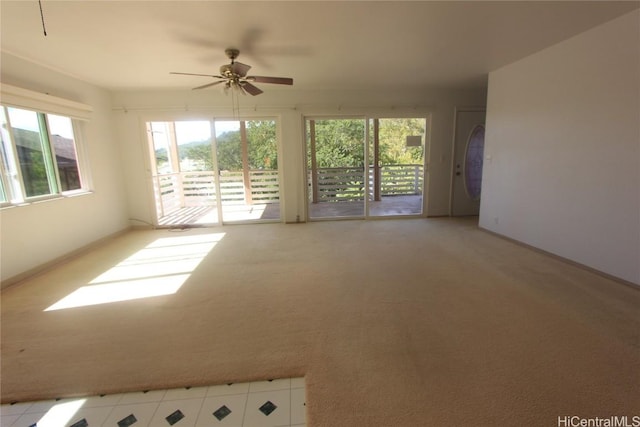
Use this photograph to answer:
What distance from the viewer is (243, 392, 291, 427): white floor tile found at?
1430mm

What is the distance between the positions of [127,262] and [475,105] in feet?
20.4

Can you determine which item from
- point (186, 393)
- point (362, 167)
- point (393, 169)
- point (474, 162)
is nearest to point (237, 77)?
point (186, 393)

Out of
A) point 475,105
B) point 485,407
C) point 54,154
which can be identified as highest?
point 475,105

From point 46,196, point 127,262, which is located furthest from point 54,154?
point 127,262

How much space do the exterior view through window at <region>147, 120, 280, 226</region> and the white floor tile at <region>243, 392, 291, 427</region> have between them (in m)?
4.25

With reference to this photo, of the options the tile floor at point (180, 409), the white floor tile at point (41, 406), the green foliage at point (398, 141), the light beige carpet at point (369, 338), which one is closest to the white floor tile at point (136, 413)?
the tile floor at point (180, 409)

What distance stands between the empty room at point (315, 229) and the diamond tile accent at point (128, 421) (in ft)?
0.05

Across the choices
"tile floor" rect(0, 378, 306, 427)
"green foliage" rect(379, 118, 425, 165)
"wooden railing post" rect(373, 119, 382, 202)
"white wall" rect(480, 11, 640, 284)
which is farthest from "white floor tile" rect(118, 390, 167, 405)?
"wooden railing post" rect(373, 119, 382, 202)

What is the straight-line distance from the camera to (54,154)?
379 centimetres

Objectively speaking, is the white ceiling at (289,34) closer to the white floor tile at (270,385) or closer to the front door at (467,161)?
the front door at (467,161)

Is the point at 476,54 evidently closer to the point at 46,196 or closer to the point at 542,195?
the point at 542,195

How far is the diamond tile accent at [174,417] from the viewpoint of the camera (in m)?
1.45

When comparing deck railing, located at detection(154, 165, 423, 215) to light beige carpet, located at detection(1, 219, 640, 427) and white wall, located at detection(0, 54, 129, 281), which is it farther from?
light beige carpet, located at detection(1, 219, 640, 427)

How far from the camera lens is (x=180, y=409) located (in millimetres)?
1524
